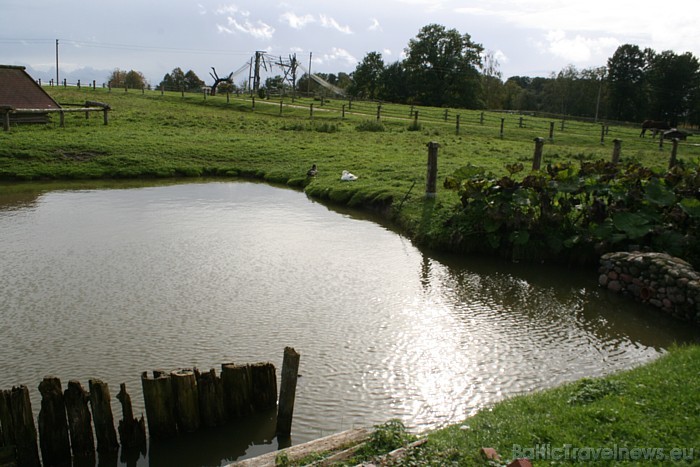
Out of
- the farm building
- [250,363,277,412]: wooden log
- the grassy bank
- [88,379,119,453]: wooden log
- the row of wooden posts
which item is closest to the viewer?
the grassy bank

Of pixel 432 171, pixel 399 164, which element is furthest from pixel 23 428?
pixel 399 164

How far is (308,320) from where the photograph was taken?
10625 mm

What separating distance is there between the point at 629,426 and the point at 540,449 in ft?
3.18

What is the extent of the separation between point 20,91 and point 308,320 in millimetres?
34452

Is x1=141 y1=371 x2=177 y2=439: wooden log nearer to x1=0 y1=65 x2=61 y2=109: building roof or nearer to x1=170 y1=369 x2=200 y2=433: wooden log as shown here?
x1=170 y1=369 x2=200 y2=433: wooden log

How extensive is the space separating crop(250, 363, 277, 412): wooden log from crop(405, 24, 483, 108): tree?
7423 cm

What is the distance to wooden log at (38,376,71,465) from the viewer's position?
621 centimetres

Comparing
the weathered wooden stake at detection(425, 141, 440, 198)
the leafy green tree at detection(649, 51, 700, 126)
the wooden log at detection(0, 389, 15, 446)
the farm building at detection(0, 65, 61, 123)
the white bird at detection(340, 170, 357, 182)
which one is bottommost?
the wooden log at detection(0, 389, 15, 446)

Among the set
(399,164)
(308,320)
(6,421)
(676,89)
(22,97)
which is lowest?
(308,320)

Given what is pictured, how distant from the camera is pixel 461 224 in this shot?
16.0 metres

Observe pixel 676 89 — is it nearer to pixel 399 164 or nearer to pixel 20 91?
pixel 399 164

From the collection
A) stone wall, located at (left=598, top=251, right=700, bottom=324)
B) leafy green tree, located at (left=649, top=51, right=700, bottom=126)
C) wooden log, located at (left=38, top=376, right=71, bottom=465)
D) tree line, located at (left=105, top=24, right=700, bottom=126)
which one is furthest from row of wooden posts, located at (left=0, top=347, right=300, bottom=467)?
leafy green tree, located at (left=649, top=51, right=700, bottom=126)

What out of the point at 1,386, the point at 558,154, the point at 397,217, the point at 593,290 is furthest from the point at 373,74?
the point at 1,386

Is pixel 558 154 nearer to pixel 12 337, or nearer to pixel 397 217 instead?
pixel 397 217
